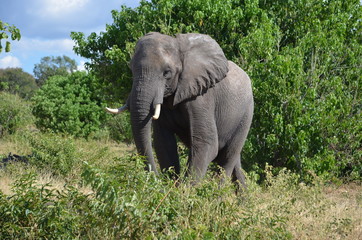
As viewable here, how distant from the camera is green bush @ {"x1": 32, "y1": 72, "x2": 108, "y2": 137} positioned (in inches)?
760

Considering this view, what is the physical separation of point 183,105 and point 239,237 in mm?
2533

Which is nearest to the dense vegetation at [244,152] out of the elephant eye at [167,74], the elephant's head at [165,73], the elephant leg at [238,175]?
the elephant leg at [238,175]

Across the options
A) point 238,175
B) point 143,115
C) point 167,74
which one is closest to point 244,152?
point 238,175

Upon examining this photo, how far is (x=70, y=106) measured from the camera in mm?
19500

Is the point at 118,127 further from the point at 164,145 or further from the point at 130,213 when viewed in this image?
the point at 130,213

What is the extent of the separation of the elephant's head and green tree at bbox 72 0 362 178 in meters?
3.42

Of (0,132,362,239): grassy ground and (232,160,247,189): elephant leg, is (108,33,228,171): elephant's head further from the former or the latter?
(232,160,247,189): elephant leg

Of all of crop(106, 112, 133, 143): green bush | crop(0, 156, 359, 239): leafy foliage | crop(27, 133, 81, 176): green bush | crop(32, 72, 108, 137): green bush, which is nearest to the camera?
crop(0, 156, 359, 239): leafy foliage

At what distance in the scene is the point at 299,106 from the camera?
394 inches

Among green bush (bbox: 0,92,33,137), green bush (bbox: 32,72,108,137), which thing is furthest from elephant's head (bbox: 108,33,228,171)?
green bush (bbox: 0,92,33,137)

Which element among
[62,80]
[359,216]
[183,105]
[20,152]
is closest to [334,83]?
[359,216]

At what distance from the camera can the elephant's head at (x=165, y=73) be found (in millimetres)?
6273

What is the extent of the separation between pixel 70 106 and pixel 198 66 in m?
13.4

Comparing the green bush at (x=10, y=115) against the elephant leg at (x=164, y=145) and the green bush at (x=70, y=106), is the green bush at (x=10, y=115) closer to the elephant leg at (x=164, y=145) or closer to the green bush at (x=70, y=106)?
the green bush at (x=70, y=106)
